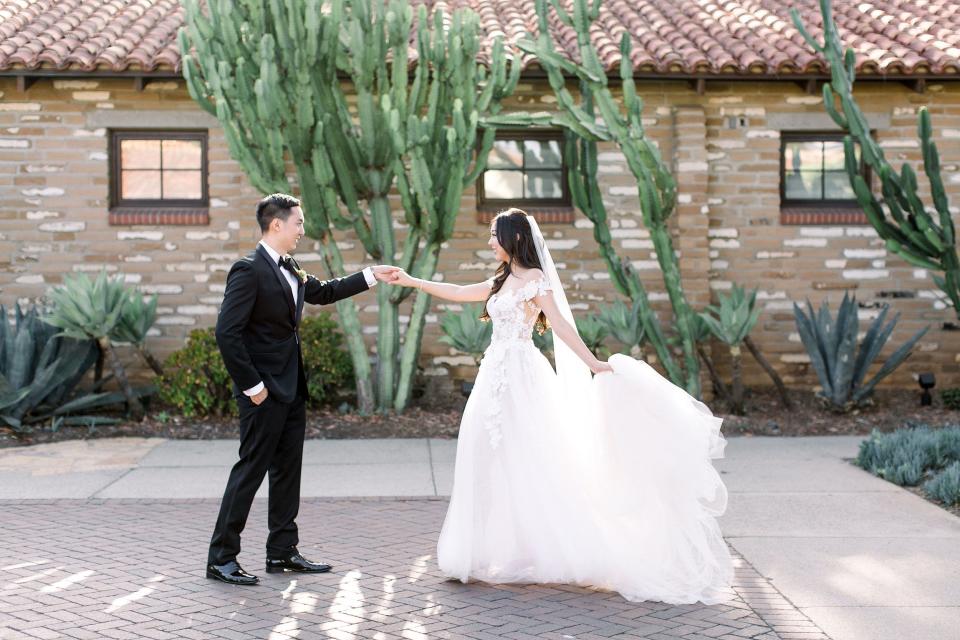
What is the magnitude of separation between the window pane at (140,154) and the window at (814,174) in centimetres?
692

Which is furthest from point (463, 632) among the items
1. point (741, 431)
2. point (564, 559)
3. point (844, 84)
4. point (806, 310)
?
point (806, 310)

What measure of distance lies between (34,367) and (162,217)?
7.41 ft

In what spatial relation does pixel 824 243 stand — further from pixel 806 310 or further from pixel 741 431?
pixel 741 431

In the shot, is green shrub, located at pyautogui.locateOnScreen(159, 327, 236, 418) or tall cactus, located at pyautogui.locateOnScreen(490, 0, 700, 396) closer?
tall cactus, located at pyautogui.locateOnScreen(490, 0, 700, 396)

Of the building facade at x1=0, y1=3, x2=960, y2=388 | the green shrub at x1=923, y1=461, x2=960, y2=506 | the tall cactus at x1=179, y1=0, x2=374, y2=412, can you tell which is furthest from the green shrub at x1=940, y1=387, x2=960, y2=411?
the tall cactus at x1=179, y1=0, x2=374, y2=412

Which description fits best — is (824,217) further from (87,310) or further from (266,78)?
(87,310)

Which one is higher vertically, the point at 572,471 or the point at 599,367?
the point at 599,367

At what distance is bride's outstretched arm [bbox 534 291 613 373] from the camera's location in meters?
6.12

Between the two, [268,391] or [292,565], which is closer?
[268,391]

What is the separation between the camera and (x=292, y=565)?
19.9 feet

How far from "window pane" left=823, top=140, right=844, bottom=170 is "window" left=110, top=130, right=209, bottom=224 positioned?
6.91m

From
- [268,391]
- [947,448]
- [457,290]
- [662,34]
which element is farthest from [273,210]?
[662,34]

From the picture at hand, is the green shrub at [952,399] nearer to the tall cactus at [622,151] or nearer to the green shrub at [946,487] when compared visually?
the tall cactus at [622,151]

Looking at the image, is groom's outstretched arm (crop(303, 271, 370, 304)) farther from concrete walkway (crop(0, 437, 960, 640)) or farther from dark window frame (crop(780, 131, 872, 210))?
dark window frame (crop(780, 131, 872, 210))
